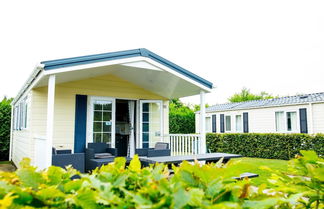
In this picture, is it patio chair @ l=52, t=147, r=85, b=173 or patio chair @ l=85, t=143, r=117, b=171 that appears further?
patio chair @ l=85, t=143, r=117, b=171

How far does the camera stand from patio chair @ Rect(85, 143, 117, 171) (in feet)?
20.9

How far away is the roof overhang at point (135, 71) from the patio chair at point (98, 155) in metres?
2.07

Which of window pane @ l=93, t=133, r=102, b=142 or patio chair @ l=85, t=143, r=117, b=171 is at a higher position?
window pane @ l=93, t=133, r=102, b=142

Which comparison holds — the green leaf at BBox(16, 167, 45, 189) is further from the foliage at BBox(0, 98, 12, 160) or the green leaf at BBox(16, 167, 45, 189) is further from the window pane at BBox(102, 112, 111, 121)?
the foliage at BBox(0, 98, 12, 160)

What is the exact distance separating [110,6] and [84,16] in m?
2.56

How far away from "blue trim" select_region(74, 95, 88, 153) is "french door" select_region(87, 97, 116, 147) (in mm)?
152

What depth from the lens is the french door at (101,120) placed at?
24.8ft

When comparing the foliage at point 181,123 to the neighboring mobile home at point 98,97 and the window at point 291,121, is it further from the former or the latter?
the neighboring mobile home at point 98,97

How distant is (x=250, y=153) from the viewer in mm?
12359

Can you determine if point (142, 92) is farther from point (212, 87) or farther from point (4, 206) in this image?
point (4, 206)

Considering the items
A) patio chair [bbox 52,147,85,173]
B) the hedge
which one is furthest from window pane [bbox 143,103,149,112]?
the hedge

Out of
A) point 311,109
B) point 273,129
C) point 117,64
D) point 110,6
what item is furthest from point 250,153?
point 110,6

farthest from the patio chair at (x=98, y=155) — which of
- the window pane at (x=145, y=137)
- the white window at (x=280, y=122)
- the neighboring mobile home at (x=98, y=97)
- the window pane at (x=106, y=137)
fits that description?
the white window at (x=280, y=122)

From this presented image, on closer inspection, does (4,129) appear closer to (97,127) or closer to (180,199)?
(97,127)
